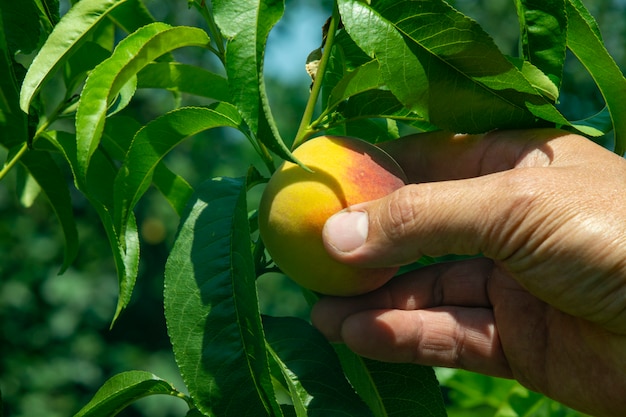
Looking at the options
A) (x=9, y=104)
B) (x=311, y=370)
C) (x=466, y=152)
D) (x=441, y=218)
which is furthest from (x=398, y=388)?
(x=9, y=104)

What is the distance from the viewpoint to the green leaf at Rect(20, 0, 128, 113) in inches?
36.9

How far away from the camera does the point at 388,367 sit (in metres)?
1.20

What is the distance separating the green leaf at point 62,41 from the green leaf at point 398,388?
0.65 meters

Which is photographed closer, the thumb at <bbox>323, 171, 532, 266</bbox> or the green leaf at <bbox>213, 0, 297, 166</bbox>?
the green leaf at <bbox>213, 0, 297, 166</bbox>

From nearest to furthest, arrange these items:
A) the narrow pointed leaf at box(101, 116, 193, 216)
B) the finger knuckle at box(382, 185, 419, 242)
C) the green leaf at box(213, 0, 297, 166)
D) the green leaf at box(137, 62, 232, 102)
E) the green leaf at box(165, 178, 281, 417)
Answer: the green leaf at box(213, 0, 297, 166), the green leaf at box(165, 178, 281, 417), the finger knuckle at box(382, 185, 419, 242), the green leaf at box(137, 62, 232, 102), the narrow pointed leaf at box(101, 116, 193, 216)

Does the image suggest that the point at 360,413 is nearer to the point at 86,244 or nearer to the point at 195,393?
the point at 195,393

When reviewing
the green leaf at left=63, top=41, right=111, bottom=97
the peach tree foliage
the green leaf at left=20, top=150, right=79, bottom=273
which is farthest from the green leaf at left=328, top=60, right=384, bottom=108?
the green leaf at left=20, top=150, right=79, bottom=273

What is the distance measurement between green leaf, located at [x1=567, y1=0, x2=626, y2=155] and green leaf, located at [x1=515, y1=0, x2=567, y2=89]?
64 millimetres

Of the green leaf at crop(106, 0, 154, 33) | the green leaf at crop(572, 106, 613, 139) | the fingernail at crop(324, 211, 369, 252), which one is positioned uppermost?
the green leaf at crop(106, 0, 154, 33)

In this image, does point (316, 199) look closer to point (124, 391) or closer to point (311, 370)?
point (311, 370)

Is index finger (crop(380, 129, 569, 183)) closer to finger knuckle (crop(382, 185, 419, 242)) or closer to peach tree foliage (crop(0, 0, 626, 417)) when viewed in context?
peach tree foliage (crop(0, 0, 626, 417))

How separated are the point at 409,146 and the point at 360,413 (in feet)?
1.53

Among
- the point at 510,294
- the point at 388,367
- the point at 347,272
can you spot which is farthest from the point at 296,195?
the point at 510,294

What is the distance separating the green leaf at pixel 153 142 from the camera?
103cm
